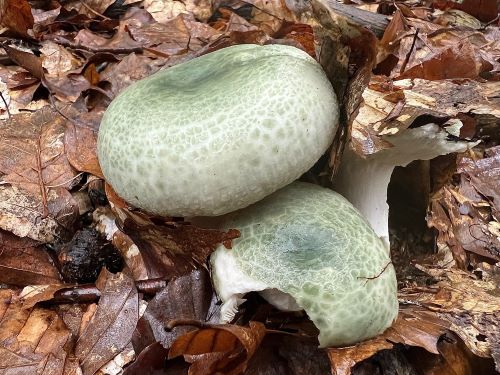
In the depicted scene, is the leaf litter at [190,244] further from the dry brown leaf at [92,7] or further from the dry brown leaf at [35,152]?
the dry brown leaf at [92,7]

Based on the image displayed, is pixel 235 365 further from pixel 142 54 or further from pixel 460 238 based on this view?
pixel 142 54

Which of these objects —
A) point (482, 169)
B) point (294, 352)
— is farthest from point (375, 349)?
point (482, 169)

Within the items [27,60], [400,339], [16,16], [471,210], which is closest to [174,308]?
[400,339]

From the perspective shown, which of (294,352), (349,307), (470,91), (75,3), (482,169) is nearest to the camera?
(349,307)

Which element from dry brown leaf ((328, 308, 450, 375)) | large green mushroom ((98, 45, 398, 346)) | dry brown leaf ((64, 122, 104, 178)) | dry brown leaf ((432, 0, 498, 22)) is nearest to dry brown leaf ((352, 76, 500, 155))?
large green mushroom ((98, 45, 398, 346))

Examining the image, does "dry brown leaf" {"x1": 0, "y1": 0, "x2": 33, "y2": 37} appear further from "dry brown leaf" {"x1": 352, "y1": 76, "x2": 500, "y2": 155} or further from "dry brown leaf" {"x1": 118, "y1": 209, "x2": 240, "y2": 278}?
"dry brown leaf" {"x1": 352, "y1": 76, "x2": 500, "y2": 155}

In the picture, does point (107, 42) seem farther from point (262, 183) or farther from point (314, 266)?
point (314, 266)

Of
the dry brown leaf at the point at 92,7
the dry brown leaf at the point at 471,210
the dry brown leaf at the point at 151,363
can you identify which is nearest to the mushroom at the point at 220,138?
the dry brown leaf at the point at 151,363
